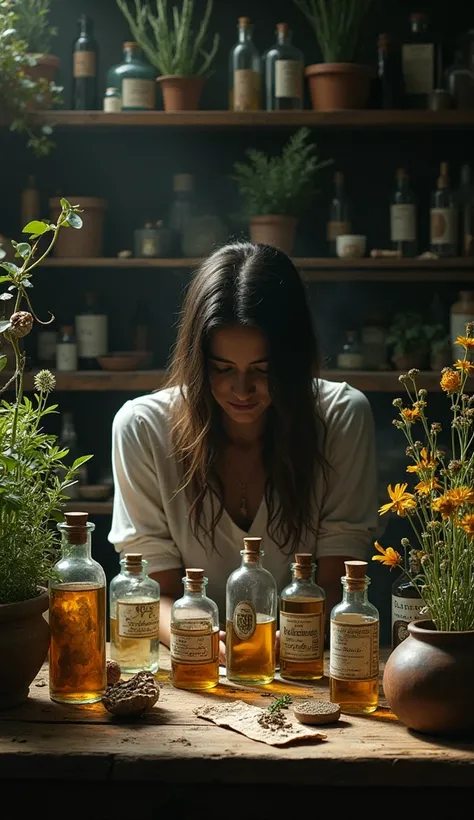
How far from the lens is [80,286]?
3424mm

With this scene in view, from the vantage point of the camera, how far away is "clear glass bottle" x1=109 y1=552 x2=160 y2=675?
Result: 1.38m

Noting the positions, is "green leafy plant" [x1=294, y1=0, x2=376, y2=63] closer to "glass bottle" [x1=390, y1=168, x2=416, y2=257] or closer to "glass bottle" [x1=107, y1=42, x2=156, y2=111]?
"glass bottle" [x1=390, y1=168, x2=416, y2=257]

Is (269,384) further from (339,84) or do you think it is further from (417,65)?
(417,65)

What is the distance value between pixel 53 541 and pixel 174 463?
0.63 m

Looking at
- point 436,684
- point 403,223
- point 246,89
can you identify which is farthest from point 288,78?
point 436,684

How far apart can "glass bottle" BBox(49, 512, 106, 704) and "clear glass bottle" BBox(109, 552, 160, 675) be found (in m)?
0.07

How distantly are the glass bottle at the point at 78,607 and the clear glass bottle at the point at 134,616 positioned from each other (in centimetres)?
7

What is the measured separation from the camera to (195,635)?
134cm

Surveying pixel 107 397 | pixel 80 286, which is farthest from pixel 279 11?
pixel 107 397

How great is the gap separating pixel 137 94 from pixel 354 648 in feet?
7.36

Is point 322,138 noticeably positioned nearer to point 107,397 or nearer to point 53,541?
point 107,397

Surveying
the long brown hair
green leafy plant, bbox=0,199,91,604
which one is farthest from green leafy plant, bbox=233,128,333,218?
green leafy plant, bbox=0,199,91,604

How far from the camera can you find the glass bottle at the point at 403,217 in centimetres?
314

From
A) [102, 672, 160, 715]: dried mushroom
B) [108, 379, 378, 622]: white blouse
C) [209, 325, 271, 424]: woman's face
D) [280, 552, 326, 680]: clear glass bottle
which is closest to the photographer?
[102, 672, 160, 715]: dried mushroom
